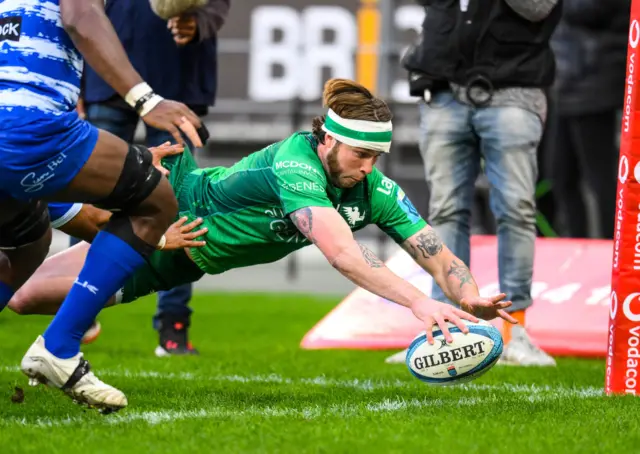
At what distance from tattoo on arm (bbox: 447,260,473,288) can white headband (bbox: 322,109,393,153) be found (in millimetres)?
561

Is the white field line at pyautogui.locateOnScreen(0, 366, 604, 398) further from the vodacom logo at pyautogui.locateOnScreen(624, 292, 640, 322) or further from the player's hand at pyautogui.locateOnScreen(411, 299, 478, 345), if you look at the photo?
the player's hand at pyautogui.locateOnScreen(411, 299, 478, 345)

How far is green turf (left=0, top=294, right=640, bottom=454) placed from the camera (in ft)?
13.2

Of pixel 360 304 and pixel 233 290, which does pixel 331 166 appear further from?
pixel 233 290

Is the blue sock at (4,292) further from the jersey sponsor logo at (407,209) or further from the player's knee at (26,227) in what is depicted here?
the jersey sponsor logo at (407,209)

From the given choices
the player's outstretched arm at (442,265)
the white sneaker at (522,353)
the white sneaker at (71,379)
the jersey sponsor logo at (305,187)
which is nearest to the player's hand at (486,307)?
the player's outstretched arm at (442,265)

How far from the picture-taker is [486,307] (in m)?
4.85

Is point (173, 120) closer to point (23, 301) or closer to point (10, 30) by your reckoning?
point (10, 30)

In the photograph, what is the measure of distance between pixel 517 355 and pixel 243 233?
6.23ft

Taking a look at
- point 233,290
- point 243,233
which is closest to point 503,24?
point 243,233

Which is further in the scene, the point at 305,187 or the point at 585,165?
the point at 585,165

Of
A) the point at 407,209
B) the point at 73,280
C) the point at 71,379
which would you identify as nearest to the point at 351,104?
the point at 407,209

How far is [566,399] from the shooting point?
16.9 ft

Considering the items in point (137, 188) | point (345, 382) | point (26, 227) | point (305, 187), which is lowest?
point (345, 382)

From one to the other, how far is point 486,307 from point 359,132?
0.87m
